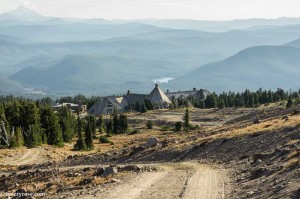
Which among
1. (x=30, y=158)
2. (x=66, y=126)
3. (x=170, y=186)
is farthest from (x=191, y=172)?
(x=66, y=126)

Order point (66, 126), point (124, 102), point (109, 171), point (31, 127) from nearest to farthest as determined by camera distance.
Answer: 1. point (109, 171)
2. point (31, 127)
3. point (66, 126)
4. point (124, 102)

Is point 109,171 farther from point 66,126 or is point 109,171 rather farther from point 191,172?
point 66,126

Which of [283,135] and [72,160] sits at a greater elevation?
[283,135]

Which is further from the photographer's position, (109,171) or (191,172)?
(109,171)

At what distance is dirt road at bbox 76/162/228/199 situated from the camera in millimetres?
26547

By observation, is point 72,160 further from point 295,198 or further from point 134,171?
point 295,198

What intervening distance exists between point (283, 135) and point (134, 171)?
1247cm

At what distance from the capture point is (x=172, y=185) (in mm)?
29172

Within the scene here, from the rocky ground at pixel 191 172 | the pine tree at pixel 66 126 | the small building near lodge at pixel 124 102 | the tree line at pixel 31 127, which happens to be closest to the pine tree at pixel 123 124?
the pine tree at pixel 66 126

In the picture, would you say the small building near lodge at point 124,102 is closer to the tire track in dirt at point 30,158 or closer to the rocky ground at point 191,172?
the tire track in dirt at point 30,158

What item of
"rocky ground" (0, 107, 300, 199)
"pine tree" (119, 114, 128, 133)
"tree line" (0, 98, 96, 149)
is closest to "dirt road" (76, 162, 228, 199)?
"rocky ground" (0, 107, 300, 199)

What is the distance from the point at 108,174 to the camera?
34312 mm

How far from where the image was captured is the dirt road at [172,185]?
26547 mm

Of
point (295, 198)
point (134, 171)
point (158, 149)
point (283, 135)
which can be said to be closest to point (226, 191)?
point (295, 198)
